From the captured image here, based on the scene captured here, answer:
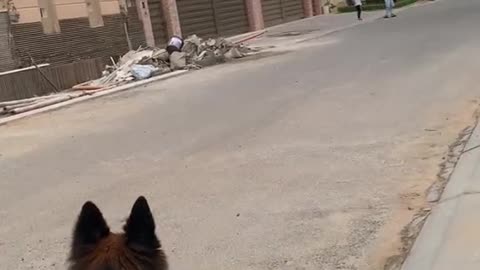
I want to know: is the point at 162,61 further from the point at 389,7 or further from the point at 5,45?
the point at 389,7

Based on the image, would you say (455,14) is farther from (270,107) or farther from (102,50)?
(270,107)

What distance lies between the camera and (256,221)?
633 cm

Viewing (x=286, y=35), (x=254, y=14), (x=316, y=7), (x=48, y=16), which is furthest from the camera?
(x=316, y=7)

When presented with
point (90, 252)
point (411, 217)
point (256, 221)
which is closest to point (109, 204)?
point (256, 221)

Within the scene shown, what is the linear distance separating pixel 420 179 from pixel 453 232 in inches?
69.2

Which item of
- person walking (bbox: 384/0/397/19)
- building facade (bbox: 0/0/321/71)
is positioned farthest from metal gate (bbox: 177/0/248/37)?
person walking (bbox: 384/0/397/19)

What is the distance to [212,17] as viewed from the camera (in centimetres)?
2967

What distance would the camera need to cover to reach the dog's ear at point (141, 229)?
2576mm

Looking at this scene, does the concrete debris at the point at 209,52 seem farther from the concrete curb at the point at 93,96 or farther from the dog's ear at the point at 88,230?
the dog's ear at the point at 88,230

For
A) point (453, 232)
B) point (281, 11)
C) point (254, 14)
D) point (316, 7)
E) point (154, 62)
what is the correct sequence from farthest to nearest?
point (316, 7)
point (281, 11)
point (254, 14)
point (154, 62)
point (453, 232)

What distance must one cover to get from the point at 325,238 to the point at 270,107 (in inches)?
258

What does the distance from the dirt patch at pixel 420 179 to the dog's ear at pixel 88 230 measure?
289 cm

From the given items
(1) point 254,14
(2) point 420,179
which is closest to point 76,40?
(1) point 254,14

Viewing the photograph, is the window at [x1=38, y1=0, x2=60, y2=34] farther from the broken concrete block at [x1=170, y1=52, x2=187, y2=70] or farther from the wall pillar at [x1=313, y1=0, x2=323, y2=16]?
the wall pillar at [x1=313, y1=0, x2=323, y2=16]
